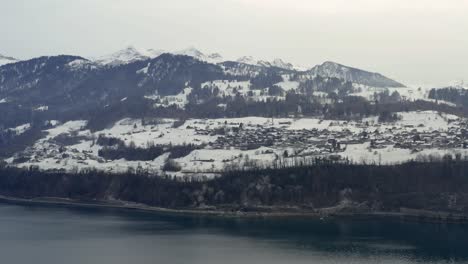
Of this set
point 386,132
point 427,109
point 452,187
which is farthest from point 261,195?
point 427,109

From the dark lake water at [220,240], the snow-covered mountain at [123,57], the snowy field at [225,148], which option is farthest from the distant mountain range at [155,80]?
the dark lake water at [220,240]

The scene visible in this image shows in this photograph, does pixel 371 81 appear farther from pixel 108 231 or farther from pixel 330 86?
pixel 108 231

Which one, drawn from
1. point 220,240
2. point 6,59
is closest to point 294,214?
point 220,240

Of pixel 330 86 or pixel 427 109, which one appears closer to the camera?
pixel 427 109

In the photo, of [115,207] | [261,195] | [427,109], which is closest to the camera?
[261,195]

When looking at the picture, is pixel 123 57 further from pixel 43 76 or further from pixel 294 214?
pixel 294 214

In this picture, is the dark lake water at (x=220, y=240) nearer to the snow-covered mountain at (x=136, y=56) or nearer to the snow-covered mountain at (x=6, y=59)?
the snow-covered mountain at (x=136, y=56)
